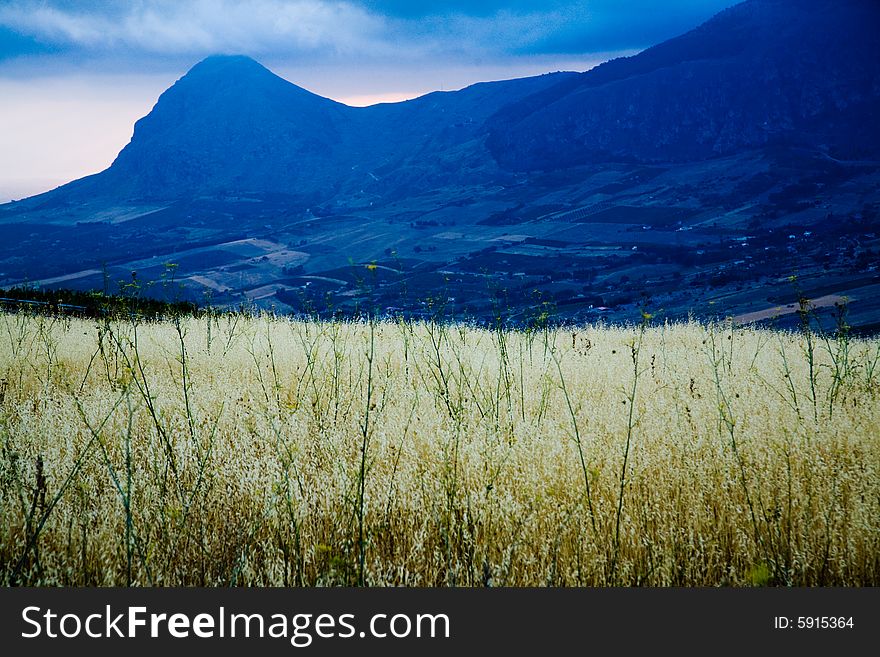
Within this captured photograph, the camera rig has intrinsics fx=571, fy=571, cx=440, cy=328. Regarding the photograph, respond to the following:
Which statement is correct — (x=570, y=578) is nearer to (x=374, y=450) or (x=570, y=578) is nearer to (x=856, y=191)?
(x=374, y=450)

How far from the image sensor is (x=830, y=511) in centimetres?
326

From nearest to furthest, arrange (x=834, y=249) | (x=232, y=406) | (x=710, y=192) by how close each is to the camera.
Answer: (x=232, y=406)
(x=834, y=249)
(x=710, y=192)

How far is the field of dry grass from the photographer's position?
9.71 ft

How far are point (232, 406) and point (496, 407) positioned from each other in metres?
2.46

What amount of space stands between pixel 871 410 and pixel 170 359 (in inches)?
311

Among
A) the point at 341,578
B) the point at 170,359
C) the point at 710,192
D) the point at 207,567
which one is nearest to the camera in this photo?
the point at 341,578

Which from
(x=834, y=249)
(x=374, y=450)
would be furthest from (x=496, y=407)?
(x=834, y=249)

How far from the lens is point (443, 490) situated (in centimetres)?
350

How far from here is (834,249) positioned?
10950cm

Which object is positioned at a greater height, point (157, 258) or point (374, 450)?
point (157, 258)

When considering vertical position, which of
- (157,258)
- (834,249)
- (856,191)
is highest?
(856,191)

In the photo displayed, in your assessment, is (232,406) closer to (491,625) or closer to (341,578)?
(341,578)

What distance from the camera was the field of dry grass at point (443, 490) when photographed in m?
2.96

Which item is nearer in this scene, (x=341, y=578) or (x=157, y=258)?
(x=341, y=578)
